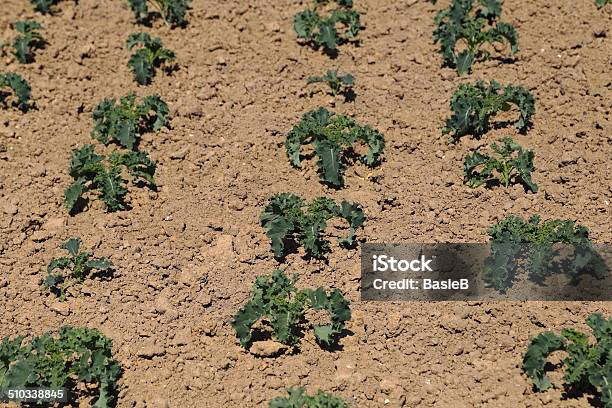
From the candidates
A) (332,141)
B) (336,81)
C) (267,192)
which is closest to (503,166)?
(332,141)

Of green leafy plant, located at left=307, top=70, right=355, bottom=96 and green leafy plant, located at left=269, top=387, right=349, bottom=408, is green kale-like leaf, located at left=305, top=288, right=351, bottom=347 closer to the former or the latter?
green leafy plant, located at left=269, top=387, right=349, bottom=408

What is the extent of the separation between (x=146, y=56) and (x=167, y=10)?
2.80 ft

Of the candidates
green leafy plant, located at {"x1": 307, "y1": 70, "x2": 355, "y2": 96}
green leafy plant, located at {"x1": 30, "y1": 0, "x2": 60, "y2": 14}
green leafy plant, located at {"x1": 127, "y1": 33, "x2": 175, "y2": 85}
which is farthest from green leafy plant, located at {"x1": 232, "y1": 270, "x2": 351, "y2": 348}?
green leafy plant, located at {"x1": 30, "y1": 0, "x2": 60, "y2": 14}

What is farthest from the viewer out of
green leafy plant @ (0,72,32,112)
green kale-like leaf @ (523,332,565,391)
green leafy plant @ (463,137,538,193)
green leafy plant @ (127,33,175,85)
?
green leafy plant @ (127,33,175,85)

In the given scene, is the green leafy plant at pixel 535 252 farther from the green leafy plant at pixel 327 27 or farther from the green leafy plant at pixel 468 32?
the green leafy plant at pixel 327 27

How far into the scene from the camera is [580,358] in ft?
18.5

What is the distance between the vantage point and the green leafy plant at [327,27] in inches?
334

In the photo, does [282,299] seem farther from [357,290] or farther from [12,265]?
[12,265]

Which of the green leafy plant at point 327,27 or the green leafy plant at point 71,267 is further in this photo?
the green leafy plant at point 327,27

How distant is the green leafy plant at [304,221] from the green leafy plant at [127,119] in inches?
Result: 63.0

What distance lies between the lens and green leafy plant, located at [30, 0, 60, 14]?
918 cm

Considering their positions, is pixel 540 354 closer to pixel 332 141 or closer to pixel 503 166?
pixel 503 166

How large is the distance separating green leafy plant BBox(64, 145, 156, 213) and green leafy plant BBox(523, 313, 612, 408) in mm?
3491

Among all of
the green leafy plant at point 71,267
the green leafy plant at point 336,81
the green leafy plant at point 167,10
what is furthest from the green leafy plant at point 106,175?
the green leafy plant at point 167,10
